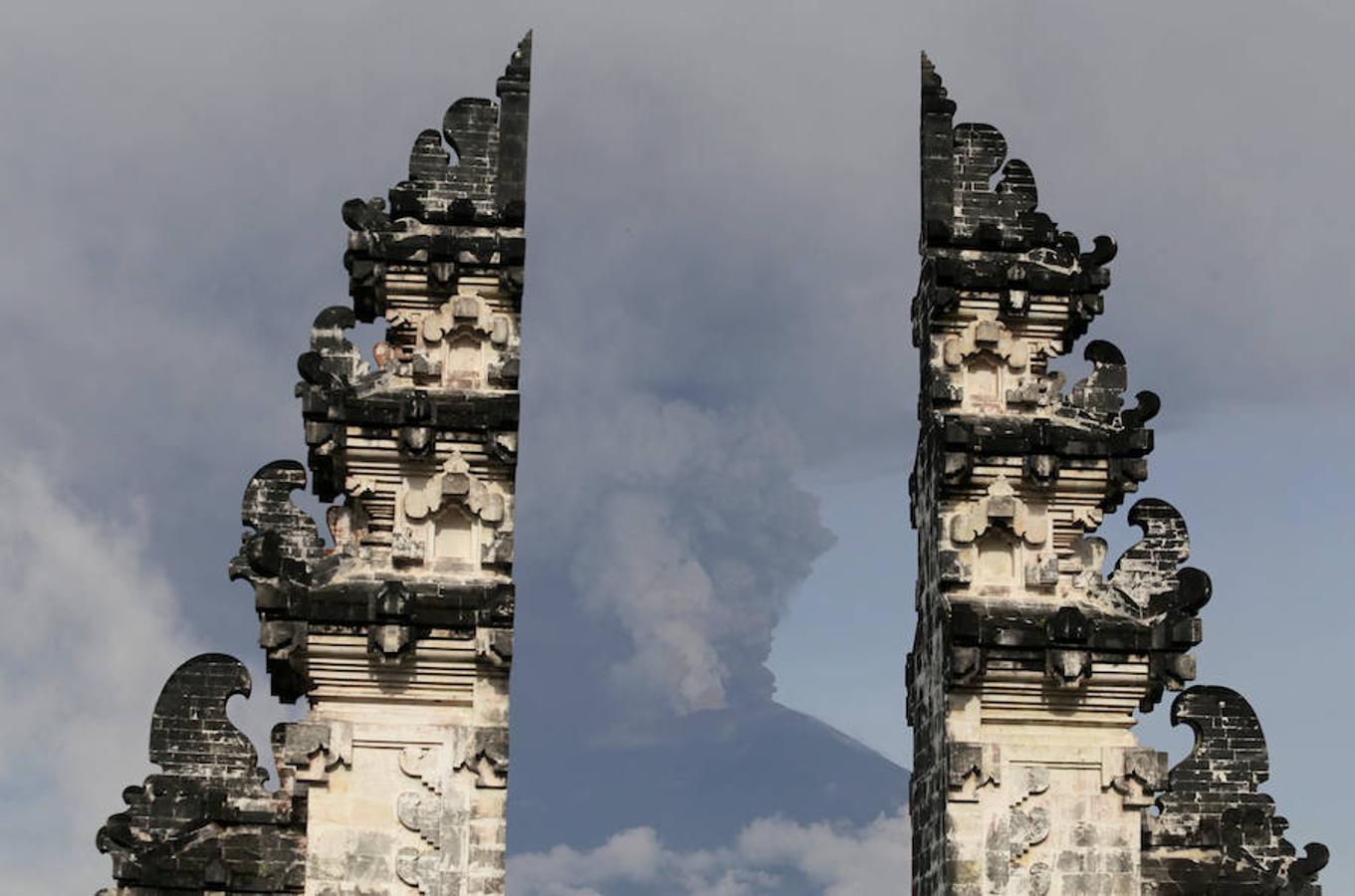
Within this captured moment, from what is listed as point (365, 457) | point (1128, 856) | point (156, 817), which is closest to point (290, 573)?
point (365, 457)

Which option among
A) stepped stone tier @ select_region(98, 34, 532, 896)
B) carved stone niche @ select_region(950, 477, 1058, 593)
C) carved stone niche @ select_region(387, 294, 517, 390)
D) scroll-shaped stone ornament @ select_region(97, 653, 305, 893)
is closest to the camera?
stepped stone tier @ select_region(98, 34, 532, 896)

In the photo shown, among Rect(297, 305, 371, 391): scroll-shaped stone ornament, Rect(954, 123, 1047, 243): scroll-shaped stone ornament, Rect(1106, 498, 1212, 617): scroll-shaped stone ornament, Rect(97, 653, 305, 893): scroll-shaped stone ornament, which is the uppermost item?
Rect(954, 123, 1047, 243): scroll-shaped stone ornament

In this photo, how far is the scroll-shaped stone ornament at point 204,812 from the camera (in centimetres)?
1953

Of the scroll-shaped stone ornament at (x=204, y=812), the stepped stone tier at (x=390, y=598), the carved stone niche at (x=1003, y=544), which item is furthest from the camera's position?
the carved stone niche at (x=1003, y=544)

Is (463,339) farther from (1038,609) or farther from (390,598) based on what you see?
(1038,609)

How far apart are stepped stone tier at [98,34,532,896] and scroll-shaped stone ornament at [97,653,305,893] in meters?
0.02

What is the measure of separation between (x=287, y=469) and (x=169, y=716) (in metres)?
2.42

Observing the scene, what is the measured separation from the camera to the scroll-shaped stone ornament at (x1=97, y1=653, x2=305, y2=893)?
64.1ft

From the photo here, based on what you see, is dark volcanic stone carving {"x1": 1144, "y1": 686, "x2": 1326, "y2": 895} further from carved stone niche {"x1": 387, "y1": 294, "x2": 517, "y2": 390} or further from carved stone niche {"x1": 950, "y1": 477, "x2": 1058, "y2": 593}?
carved stone niche {"x1": 387, "y1": 294, "x2": 517, "y2": 390}

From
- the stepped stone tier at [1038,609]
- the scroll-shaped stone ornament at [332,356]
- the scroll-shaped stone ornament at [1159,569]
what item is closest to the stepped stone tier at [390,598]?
the scroll-shaped stone ornament at [332,356]

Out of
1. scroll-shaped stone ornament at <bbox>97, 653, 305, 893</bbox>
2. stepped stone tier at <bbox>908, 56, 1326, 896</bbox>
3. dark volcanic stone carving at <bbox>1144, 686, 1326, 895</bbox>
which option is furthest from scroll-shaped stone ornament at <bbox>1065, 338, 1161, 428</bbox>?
scroll-shaped stone ornament at <bbox>97, 653, 305, 893</bbox>

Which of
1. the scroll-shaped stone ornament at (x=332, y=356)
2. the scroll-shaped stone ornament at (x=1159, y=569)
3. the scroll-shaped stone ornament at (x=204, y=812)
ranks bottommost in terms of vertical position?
the scroll-shaped stone ornament at (x=204, y=812)

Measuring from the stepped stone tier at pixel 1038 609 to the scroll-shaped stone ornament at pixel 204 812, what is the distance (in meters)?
5.69

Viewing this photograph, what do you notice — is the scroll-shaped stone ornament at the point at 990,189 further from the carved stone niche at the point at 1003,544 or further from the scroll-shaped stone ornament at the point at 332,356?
the scroll-shaped stone ornament at the point at 332,356
